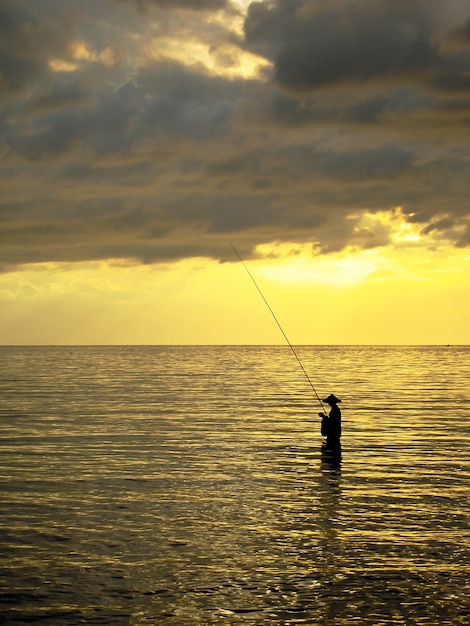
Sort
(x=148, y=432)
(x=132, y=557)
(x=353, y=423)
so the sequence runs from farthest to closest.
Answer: (x=353, y=423) → (x=148, y=432) → (x=132, y=557)

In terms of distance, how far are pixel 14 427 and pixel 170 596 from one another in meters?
25.0

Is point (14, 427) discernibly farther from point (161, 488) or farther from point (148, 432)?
point (161, 488)

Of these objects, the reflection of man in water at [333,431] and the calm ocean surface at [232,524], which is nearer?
the calm ocean surface at [232,524]

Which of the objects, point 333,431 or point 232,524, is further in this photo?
point 333,431

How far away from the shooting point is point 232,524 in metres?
17.4

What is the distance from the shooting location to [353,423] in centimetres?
3881

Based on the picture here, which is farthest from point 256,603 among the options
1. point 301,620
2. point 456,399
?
point 456,399

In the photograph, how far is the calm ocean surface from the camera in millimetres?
12234

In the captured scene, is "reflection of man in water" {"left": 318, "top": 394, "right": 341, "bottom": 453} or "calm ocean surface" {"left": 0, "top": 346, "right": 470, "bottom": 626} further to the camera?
"reflection of man in water" {"left": 318, "top": 394, "right": 341, "bottom": 453}

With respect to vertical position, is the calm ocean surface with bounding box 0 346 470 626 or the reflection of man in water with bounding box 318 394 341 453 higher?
the reflection of man in water with bounding box 318 394 341 453

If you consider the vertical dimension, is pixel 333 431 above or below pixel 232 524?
above

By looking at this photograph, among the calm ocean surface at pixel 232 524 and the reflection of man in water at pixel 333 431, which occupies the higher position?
the reflection of man in water at pixel 333 431

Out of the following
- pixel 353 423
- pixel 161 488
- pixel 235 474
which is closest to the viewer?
pixel 161 488

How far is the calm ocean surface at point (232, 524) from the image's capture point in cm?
1223
